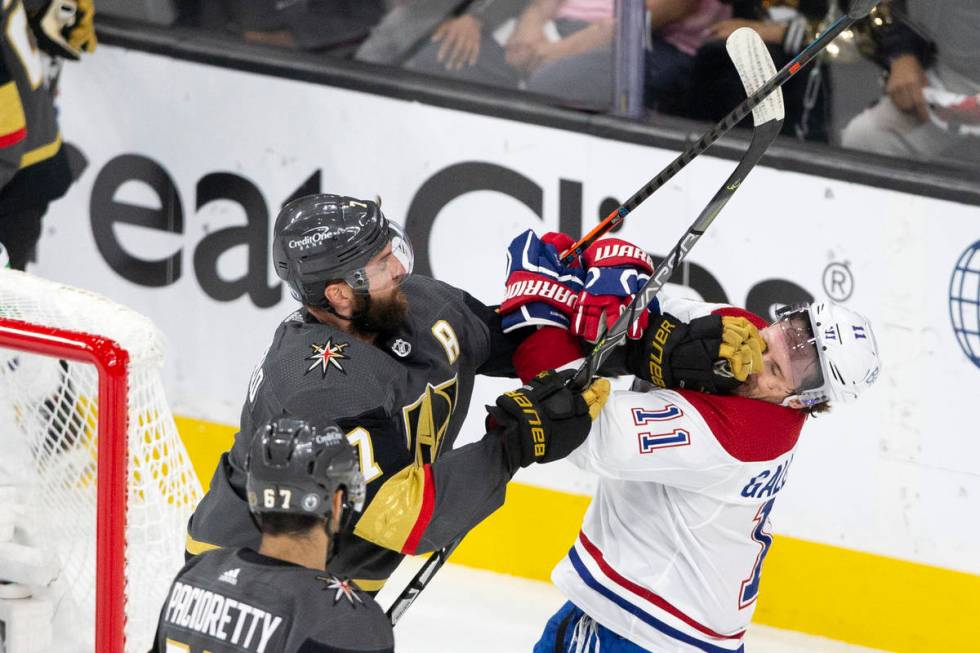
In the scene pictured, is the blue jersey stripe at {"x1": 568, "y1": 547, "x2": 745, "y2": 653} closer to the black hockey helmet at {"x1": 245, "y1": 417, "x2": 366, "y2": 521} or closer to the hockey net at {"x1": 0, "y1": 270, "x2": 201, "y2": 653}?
the black hockey helmet at {"x1": 245, "y1": 417, "x2": 366, "y2": 521}

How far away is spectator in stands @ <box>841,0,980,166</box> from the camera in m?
3.86

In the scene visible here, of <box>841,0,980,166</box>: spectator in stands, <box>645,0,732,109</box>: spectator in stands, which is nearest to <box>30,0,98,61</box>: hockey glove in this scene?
<box>645,0,732,109</box>: spectator in stands

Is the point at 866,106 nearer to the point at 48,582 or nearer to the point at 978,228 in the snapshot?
the point at 978,228

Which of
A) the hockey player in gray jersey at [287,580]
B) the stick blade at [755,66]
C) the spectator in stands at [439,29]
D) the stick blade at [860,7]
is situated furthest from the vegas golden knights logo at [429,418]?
the spectator in stands at [439,29]

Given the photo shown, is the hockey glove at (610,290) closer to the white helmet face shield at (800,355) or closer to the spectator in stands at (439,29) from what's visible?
the white helmet face shield at (800,355)

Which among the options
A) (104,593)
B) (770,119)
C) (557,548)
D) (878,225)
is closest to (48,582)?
(104,593)

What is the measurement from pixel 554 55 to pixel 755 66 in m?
1.44

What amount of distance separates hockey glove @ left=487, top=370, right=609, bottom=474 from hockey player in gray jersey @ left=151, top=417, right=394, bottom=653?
37 cm

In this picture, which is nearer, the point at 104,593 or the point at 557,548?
the point at 104,593

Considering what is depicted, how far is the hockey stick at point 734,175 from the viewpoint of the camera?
Result: 2865mm

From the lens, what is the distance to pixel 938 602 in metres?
3.98

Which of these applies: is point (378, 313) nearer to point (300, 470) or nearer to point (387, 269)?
point (387, 269)

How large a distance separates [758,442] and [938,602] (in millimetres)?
1331

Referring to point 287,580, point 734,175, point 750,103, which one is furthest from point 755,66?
point 287,580
